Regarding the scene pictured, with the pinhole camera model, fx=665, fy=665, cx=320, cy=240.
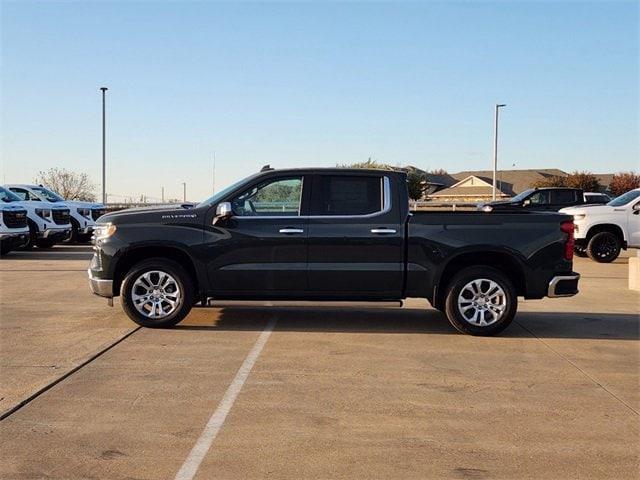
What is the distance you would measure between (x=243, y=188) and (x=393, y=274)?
2.04m

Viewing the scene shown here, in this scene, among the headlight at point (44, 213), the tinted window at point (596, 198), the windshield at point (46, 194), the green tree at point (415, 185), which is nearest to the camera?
the headlight at point (44, 213)

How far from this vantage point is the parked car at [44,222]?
18.3 metres

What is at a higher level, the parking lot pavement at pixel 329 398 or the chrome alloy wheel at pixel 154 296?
the chrome alloy wheel at pixel 154 296

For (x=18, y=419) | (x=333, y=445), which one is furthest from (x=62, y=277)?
(x=333, y=445)

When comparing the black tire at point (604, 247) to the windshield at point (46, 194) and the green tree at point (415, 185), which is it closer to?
the windshield at point (46, 194)

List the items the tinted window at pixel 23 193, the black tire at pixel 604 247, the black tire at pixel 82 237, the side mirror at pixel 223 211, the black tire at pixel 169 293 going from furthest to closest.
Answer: the black tire at pixel 82 237 < the tinted window at pixel 23 193 < the black tire at pixel 604 247 < the black tire at pixel 169 293 < the side mirror at pixel 223 211

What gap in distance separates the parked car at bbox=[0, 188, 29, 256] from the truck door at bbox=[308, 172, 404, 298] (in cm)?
1101

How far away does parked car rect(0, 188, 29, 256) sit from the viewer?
1606 centimetres

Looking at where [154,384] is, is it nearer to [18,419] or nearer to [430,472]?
[18,419]

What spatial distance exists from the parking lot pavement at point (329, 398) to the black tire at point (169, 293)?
0.19 m

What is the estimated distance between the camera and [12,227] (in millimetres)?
16375

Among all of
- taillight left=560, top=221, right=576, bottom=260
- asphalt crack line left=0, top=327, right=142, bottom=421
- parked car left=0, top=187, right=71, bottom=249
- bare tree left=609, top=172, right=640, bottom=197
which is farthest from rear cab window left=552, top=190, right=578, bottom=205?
bare tree left=609, top=172, right=640, bottom=197

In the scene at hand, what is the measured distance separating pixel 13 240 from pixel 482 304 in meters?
12.8

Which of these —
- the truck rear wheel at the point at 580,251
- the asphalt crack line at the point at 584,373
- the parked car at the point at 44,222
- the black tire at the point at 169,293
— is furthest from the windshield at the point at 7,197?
the truck rear wheel at the point at 580,251
